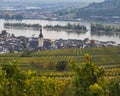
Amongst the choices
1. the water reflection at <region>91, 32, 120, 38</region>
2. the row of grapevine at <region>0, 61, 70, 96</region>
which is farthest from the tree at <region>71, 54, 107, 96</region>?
the water reflection at <region>91, 32, 120, 38</region>

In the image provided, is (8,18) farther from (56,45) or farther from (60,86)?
(60,86)

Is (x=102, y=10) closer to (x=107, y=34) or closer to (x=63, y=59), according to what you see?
(x=107, y=34)

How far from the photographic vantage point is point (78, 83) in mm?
7137

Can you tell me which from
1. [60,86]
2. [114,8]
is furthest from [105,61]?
[114,8]

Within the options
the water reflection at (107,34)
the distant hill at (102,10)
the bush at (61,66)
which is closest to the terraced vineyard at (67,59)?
the bush at (61,66)

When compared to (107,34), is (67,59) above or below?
above

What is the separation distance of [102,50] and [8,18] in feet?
180

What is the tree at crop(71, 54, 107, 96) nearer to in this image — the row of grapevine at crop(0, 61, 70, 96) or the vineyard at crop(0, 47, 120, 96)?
the row of grapevine at crop(0, 61, 70, 96)

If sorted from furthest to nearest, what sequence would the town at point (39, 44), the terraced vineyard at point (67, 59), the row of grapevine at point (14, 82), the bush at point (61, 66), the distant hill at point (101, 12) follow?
the distant hill at point (101, 12)
the town at point (39, 44)
the terraced vineyard at point (67, 59)
the bush at point (61, 66)
the row of grapevine at point (14, 82)

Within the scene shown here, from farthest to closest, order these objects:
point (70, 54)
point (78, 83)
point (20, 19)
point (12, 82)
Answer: point (20, 19) → point (70, 54) → point (12, 82) → point (78, 83)

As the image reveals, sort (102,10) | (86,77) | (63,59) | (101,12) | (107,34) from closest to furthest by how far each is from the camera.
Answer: (86,77)
(63,59)
(107,34)
(101,12)
(102,10)

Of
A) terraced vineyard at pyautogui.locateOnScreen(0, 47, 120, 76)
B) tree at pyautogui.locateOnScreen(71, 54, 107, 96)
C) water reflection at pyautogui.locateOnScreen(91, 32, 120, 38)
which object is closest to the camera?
tree at pyautogui.locateOnScreen(71, 54, 107, 96)

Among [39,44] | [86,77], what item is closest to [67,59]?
[39,44]

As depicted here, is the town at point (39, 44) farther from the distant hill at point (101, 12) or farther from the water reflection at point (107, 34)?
the distant hill at point (101, 12)
